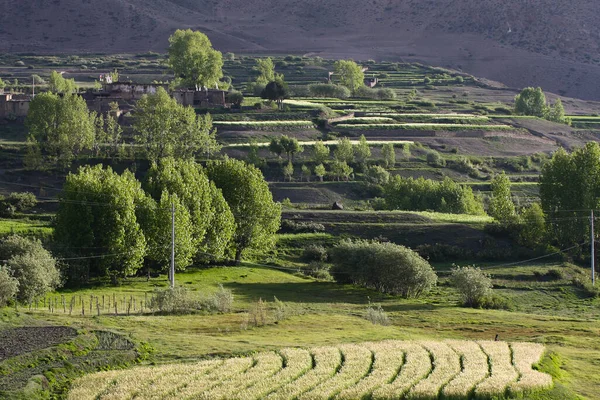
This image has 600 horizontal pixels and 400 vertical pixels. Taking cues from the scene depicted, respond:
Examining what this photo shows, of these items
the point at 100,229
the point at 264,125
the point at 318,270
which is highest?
the point at 264,125

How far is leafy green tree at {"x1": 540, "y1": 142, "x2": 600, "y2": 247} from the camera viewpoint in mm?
90688

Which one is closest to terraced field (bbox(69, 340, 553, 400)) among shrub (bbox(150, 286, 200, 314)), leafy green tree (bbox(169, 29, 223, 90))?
shrub (bbox(150, 286, 200, 314))

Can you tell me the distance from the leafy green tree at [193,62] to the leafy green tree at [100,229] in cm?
7703

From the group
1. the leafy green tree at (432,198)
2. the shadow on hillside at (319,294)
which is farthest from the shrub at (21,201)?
the leafy green tree at (432,198)

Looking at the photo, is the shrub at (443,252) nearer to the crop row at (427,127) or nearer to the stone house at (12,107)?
the crop row at (427,127)

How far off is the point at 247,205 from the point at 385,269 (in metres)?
15.4

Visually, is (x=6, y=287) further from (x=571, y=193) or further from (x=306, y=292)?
(x=571, y=193)

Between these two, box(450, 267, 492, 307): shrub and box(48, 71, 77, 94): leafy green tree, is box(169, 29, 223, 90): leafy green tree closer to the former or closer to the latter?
box(48, 71, 77, 94): leafy green tree

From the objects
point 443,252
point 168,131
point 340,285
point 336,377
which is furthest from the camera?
point 168,131

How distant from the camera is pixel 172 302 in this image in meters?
58.4

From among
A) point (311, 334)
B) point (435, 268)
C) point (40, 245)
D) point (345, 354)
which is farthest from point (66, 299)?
point (435, 268)

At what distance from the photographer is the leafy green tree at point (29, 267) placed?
188ft

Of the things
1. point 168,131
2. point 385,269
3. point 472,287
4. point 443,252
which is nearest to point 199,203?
point 385,269

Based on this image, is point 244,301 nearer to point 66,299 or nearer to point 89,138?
point 66,299
